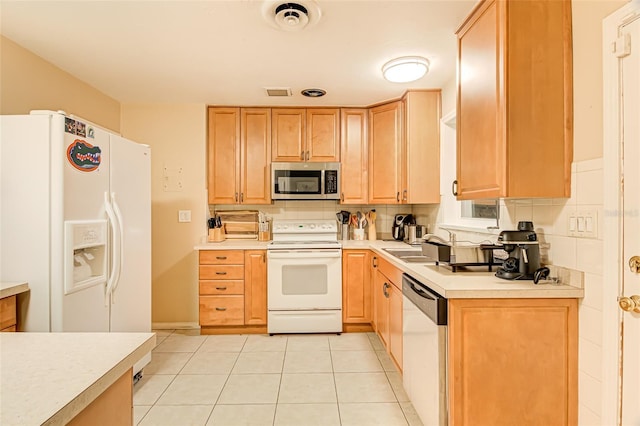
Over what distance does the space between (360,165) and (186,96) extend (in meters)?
1.90

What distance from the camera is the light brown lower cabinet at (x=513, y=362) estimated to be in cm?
146

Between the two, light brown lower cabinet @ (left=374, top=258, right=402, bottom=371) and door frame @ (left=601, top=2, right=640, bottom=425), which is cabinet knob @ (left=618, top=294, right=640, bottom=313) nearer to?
door frame @ (left=601, top=2, right=640, bottom=425)

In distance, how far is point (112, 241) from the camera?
2.07m

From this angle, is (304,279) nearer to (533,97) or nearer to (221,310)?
(221,310)

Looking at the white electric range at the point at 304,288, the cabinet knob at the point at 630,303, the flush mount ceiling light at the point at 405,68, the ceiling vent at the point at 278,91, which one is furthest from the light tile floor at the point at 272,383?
the ceiling vent at the point at 278,91

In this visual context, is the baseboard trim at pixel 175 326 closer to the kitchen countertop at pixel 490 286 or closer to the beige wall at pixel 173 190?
the beige wall at pixel 173 190

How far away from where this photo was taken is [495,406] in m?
1.46

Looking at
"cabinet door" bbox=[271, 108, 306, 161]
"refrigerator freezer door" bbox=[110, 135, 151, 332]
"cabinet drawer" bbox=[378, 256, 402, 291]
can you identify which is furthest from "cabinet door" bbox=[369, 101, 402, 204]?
"refrigerator freezer door" bbox=[110, 135, 151, 332]

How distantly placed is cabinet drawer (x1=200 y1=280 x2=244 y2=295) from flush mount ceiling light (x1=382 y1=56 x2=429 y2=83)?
232 cm

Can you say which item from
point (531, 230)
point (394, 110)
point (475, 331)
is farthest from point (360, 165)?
point (475, 331)

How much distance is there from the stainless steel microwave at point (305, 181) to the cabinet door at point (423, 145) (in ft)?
2.60

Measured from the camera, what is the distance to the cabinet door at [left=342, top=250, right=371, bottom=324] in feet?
10.9

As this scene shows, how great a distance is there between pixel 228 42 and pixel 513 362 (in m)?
2.44

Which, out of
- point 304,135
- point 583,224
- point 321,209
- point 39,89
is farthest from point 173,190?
point 583,224
